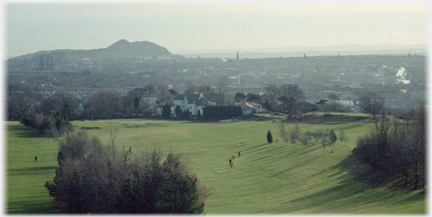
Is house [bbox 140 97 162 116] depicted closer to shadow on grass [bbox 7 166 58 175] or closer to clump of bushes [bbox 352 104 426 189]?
shadow on grass [bbox 7 166 58 175]

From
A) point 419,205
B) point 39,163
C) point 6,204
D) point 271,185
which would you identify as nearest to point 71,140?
point 39,163

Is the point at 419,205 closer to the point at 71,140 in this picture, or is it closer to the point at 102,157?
the point at 102,157

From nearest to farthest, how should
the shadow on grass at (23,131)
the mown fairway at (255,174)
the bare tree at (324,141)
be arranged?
the mown fairway at (255,174), the bare tree at (324,141), the shadow on grass at (23,131)

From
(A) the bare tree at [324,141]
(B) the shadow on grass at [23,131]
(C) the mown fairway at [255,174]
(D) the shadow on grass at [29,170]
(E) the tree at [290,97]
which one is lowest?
(B) the shadow on grass at [23,131]

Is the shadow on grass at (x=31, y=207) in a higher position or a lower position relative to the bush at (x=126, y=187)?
lower

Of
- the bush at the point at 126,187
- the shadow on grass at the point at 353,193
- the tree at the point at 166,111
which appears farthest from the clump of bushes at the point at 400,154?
the tree at the point at 166,111

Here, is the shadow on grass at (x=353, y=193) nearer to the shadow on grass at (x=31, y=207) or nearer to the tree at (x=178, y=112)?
the shadow on grass at (x=31, y=207)

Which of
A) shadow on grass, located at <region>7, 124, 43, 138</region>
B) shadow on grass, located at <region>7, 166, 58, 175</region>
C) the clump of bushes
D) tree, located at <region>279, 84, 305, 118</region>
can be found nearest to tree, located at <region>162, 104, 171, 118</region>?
tree, located at <region>279, 84, 305, 118</region>
